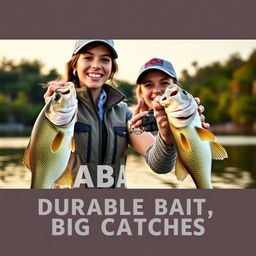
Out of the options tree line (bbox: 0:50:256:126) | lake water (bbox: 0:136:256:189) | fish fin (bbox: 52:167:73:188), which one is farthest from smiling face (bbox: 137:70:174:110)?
tree line (bbox: 0:50:256:126)

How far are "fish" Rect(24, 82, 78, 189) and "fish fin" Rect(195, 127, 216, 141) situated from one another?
0.77m

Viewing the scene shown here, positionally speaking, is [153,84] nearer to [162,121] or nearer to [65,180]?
[162,121]

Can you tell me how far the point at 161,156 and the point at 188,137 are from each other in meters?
0.29

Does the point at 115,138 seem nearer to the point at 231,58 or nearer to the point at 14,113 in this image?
the point at 14,113

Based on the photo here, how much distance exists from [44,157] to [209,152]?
1.02 m

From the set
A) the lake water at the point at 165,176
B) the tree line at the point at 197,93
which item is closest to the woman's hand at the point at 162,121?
the lake water at the point at 165,176

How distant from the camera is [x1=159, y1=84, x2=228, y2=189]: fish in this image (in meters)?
3.81

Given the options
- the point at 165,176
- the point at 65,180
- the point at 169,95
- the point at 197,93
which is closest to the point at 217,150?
the point at 169,95

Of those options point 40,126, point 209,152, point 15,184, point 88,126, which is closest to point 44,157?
point 40,126

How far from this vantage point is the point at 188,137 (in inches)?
153

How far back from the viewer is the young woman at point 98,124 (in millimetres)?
4203

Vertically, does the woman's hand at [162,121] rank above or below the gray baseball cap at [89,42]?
below

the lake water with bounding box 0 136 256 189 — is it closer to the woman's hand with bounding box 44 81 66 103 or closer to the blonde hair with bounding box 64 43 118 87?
the blonde hair with bounding box 64 43 118 87

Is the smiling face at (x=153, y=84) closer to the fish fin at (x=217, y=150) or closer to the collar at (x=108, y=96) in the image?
the collar at (x=108, y=96)
